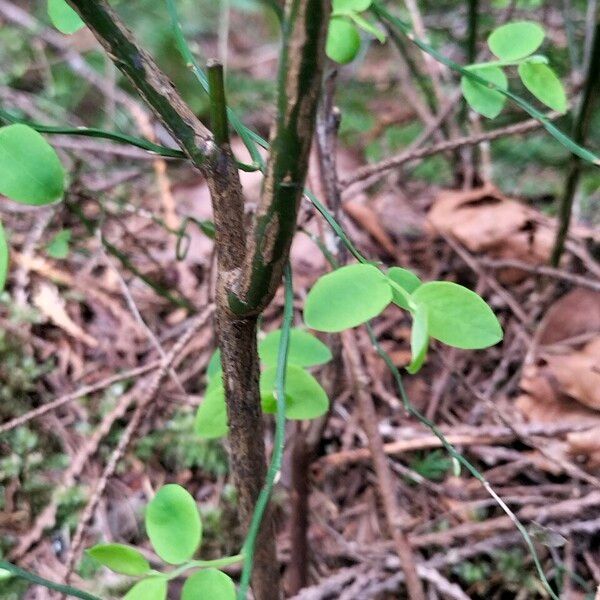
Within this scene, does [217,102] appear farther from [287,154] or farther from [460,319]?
[460,319]

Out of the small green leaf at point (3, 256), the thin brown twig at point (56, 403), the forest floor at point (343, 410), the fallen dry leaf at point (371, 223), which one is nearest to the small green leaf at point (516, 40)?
the forest floor at point (343, 410)

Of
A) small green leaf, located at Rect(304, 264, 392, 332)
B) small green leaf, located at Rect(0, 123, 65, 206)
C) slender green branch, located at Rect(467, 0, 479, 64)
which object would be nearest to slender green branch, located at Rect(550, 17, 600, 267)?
slender green branch, located at Rect(467, 0, 479, 64)

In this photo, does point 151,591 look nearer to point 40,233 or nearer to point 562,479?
point 562,479

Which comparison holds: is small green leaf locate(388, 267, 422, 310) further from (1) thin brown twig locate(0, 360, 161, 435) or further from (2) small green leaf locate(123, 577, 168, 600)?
(1) thin brown twig locate(0, 360, 161, 435)

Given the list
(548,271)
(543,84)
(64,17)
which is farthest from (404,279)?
(548,271)

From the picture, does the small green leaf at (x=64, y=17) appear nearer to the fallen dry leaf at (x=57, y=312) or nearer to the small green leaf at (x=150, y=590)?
the small green leaf at (x=150, y=590)

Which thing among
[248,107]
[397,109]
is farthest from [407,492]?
[397,109]

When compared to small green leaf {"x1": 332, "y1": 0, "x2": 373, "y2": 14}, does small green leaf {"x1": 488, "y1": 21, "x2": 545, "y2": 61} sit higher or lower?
lower

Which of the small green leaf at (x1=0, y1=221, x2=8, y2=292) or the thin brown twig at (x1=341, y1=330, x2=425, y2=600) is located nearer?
the small green leaf at (x1=0, y1=221, x2=8, y2=292)
